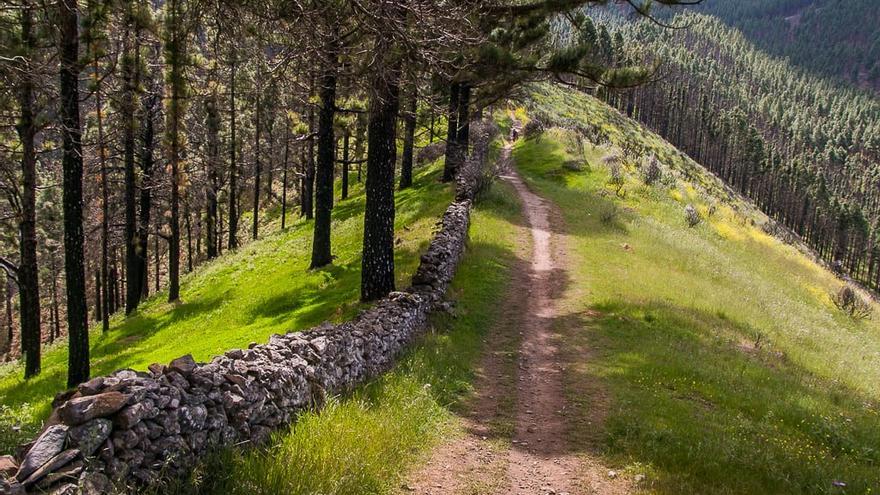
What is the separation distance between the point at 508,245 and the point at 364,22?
12.5 m

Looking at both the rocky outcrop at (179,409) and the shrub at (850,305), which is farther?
the shrub at (850,305)

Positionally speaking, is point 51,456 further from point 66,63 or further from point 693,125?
point 693,125

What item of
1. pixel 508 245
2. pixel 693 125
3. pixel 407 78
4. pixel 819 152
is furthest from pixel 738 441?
pixel 819 152

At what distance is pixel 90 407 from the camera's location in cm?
420

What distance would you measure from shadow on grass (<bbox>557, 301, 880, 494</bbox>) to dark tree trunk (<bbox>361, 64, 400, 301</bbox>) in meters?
4.19

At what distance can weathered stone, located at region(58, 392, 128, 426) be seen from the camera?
4.15 metres

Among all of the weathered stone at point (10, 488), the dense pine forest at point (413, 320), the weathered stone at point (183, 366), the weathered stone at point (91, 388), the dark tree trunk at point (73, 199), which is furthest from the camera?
the dark tree trunk at point (73, 199)

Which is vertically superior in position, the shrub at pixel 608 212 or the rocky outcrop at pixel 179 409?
the rocky outcrop at pixel 179 409

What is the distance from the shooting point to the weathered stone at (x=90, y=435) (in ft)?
13.4

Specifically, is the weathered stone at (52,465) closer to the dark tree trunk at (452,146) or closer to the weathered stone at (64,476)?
the weathered stone at (64,476)

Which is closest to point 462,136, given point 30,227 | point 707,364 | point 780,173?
point 30,227

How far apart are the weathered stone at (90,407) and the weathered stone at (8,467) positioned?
0.38 metres

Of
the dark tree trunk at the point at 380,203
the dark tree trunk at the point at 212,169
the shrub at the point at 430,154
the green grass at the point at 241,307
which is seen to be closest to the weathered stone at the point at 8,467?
the green grass at the point at 241,307

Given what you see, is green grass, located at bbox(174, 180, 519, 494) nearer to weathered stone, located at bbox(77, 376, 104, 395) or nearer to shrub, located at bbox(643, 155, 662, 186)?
weathered stone, located at bbox(77, 376, 104, 395)
